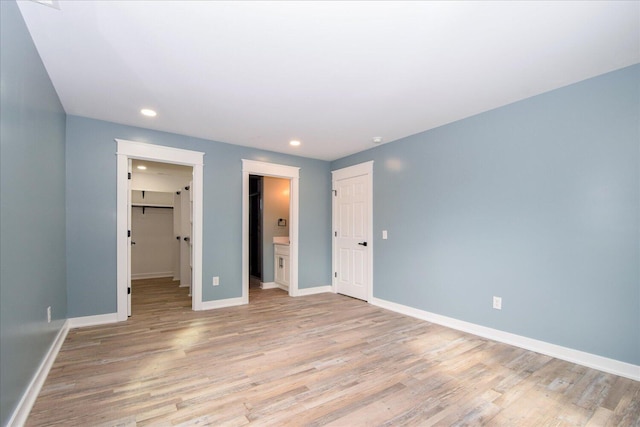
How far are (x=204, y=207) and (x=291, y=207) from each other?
1.49 meters

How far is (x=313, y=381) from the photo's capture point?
2244mm

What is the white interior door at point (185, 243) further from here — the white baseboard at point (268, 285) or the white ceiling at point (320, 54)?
the white ceiling at point (320, 54)

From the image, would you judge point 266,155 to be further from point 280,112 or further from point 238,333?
point 238,333

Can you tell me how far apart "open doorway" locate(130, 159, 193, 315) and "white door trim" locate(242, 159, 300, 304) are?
1.93 metres

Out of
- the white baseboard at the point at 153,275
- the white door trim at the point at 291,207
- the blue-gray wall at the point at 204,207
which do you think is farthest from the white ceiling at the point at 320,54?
the white baseboard at the point at 153,275

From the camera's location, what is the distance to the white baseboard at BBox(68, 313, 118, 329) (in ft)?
11.0

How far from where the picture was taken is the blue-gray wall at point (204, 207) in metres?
3.40

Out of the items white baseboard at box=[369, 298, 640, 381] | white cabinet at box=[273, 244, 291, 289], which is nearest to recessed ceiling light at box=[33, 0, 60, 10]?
white cabinet at box=[273, 244, 291, 289]

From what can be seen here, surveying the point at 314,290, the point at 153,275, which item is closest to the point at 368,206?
the point at 314,290

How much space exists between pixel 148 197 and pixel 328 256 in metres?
4.26

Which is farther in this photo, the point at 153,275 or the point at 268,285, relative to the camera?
the point at 153,275

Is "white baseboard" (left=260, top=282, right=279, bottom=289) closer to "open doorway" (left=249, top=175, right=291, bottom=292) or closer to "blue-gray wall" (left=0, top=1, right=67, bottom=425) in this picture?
"open doorway" (left=249, top=175, right=291, bottom=292)

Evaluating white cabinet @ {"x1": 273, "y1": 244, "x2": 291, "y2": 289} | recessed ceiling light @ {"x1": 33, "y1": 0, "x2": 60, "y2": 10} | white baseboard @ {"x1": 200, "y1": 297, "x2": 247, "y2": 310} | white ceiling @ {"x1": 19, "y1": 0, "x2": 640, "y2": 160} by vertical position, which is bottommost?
white baseboard @ {"x1": 200, "y1": 297, "x2": 247, "y2": 310}

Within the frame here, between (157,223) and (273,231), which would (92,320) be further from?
(157,223)
